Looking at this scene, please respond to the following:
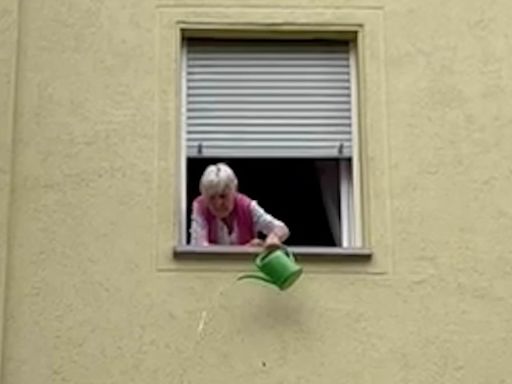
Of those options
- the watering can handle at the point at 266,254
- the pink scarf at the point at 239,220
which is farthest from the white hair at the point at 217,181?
the watering can handle at the point at 266,254

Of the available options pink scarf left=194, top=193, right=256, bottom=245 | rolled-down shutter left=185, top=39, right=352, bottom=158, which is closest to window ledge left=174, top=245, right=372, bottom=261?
pink scarf left=194, top=193, right=256, bottom=245

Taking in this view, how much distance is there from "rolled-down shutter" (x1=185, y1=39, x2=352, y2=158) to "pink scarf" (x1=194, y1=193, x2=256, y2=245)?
0.41 metres

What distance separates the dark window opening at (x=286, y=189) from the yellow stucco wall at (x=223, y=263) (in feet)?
1.17

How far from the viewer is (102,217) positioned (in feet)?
29.2

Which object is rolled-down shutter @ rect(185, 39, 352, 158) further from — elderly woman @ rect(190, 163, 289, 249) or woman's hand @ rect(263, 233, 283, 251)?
woman's hand @ rect(263, 233, 283, 251)

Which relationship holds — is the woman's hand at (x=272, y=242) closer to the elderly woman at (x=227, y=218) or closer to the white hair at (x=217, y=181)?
the elderly woman at (x=227, y=218)

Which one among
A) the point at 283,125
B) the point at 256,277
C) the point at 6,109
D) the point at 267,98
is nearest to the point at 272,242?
the point at 256,277

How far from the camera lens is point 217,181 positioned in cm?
885

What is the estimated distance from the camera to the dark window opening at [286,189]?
9.23m

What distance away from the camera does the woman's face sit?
8906 millimetres

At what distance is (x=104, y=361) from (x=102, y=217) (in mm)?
861

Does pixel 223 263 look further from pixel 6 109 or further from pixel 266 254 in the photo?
pixel 6 109

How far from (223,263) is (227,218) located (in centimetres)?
33

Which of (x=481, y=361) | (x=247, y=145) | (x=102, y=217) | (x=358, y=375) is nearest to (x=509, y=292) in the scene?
(x=481, y=361)
